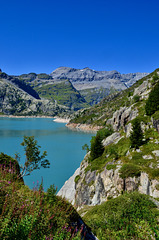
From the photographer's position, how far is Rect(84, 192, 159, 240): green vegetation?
8.61 m

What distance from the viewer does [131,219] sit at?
33.8 ft

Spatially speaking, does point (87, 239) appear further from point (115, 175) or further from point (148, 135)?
point (148, 135)

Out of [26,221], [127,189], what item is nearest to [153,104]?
[127,189]

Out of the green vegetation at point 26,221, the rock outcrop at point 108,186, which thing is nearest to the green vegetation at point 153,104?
the rock outcrop at point 108,186

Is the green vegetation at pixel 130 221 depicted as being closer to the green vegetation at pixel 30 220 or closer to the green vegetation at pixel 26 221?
the green vegetation at pixel 30 220

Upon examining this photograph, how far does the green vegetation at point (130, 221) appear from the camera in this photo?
8.61m

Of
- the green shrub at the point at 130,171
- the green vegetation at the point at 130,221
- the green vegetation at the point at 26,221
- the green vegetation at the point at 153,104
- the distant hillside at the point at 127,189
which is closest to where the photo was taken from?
the green vegetation at the point at 26,221

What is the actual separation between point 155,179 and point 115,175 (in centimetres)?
647

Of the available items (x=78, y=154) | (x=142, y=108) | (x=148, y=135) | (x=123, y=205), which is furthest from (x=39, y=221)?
(x=78, y=154)

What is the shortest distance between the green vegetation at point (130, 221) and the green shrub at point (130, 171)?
9.24m

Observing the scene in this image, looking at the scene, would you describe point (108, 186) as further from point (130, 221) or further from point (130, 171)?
point (130, 221)

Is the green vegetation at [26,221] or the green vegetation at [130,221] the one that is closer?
the green vegetation at [26,221]

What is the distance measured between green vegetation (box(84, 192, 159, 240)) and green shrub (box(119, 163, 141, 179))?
924 cm

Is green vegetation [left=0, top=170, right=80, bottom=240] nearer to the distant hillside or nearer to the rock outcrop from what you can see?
the distant hillside
